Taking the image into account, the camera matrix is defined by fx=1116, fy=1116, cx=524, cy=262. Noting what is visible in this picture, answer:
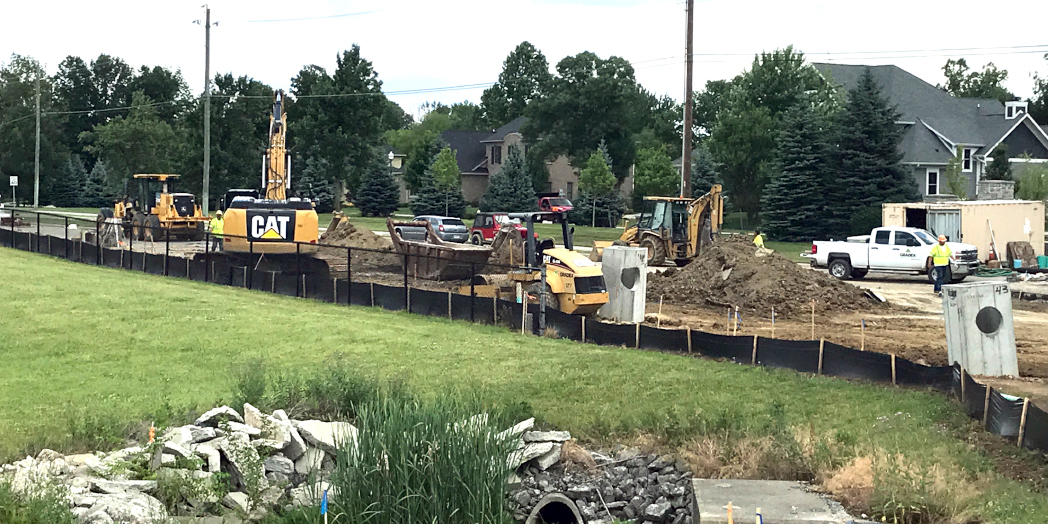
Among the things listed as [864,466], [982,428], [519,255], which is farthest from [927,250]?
[864,466]

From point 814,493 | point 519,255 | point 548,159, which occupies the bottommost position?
point 814,493

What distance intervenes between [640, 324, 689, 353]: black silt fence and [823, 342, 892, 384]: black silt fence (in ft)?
9.25

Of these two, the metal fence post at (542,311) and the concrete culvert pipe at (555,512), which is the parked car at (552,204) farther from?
the concrete culvert pipe at (555,512)

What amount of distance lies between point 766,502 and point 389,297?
47.5ft

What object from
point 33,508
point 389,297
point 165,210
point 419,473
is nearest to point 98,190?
point 165,210

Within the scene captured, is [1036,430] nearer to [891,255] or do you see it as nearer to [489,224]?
[891,255]

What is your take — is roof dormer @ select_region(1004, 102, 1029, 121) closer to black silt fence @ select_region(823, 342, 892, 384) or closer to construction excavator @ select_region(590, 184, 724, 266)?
construction excavator @ select_region(590, 184, 724, 266)

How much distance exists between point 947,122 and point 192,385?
63628mm

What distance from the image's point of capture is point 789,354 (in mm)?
17344

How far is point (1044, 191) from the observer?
178ft

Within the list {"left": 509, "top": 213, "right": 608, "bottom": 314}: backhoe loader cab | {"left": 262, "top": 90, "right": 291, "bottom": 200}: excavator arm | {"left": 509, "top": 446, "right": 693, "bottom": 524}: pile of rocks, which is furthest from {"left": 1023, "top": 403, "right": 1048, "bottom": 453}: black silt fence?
{"left": 262, "top": 90, "right": 291, "bottom": 200}: excavator arm

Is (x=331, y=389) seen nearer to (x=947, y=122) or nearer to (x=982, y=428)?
(x=982, y=428)

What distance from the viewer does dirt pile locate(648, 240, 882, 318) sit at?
87.7 feet

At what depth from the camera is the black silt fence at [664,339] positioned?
749 inches
